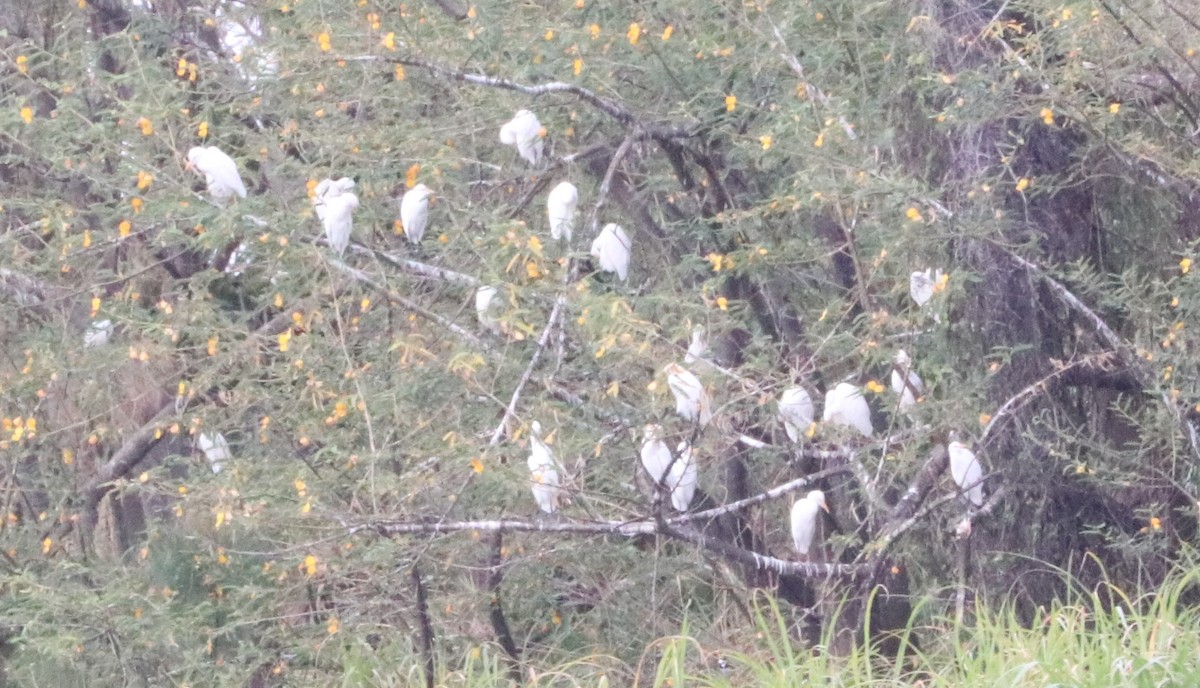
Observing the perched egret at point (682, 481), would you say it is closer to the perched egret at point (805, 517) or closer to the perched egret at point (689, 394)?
the perched egret at point (689, 394)

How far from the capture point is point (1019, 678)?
7.30 feet

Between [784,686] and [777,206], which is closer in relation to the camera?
[784,686]

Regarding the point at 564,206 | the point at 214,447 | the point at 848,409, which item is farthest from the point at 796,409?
the point at 214,447

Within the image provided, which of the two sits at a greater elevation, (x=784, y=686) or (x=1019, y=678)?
(x=1019, y=678)

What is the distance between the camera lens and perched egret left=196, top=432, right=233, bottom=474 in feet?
13.5

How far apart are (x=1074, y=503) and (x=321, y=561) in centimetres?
187

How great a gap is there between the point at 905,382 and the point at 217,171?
1.81m

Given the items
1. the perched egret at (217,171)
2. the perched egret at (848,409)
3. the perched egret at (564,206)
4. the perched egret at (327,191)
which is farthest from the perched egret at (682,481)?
the perched egret at (217,171)

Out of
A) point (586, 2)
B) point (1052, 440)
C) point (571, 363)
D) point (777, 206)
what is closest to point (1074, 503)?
point (1052, 440)

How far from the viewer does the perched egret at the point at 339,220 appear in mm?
3357

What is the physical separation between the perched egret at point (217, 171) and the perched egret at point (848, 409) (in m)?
1.57

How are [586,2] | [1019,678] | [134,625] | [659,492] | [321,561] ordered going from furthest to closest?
1. [134,625]
2. [586,2]
3. [321,561]
4. [659,492]
5. [1019,678]

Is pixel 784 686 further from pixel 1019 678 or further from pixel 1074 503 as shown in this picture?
pixel 1074 503

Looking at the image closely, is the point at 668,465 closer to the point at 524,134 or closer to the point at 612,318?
the point at 612,318
